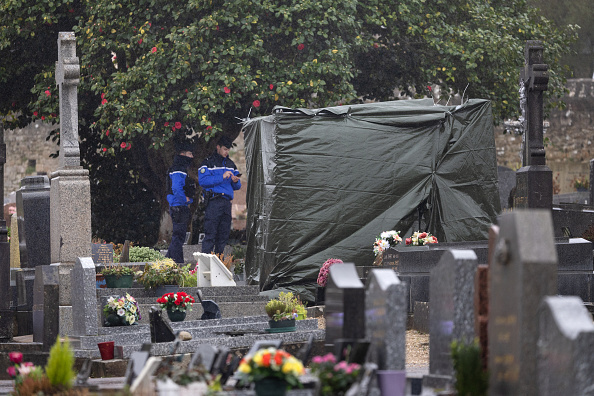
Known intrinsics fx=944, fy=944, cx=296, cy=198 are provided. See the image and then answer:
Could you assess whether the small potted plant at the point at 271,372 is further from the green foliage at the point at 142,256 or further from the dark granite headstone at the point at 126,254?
the green foliage at the point at 142,256

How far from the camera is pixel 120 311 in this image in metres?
10.1

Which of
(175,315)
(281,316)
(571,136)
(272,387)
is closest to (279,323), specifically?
(281,316)

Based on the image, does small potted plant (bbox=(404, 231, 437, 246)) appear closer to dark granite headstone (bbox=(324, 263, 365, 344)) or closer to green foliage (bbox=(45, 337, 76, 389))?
dark granite headstone (bbox=(324, 263, 365, 344))

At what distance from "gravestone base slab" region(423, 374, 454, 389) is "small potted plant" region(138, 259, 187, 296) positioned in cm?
641

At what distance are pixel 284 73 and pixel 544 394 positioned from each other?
41.8ft

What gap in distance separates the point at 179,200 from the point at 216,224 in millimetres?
1106

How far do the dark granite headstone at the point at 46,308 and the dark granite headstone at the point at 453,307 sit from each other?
4.30 metres

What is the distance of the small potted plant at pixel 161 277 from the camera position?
11961 mm

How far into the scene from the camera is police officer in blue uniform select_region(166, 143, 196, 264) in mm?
15625

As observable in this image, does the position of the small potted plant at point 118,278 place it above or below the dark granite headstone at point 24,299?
above

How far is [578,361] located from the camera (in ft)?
13.5

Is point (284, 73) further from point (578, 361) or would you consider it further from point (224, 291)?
point (578, 361)

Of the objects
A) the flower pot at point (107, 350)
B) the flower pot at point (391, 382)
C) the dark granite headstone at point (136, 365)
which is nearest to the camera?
the flower pot at point (391, 382)

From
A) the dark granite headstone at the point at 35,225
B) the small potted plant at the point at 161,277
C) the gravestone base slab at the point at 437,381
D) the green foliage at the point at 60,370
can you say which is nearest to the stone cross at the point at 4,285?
the dark granite headstone at the point at 35,225
